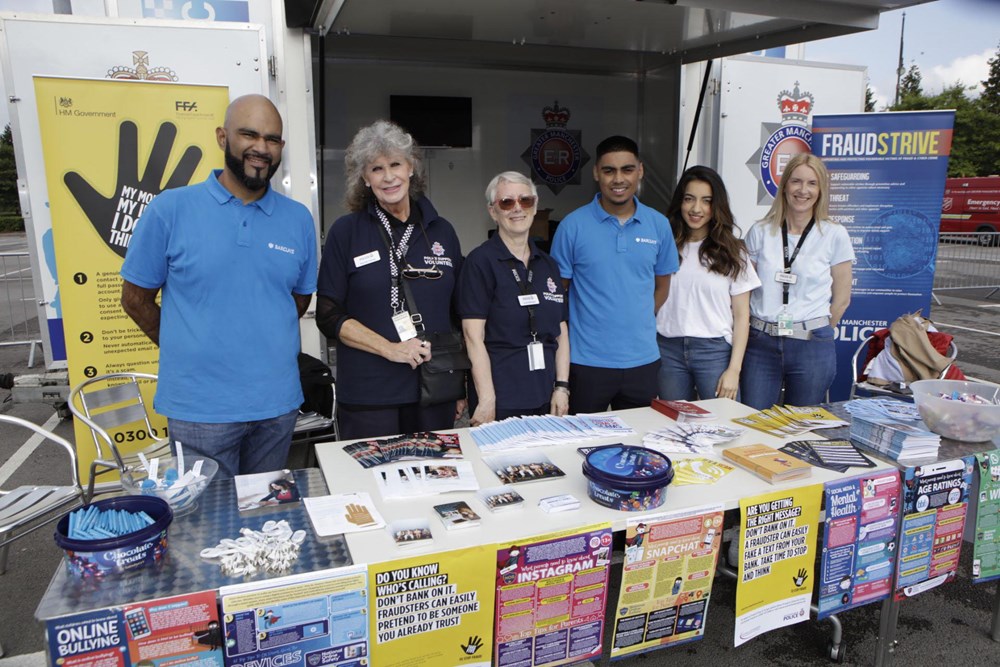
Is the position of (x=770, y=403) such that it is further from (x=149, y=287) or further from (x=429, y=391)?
(x=149, y=287)

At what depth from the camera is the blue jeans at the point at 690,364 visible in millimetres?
2621

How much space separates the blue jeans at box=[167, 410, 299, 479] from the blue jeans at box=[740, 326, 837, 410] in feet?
6.13

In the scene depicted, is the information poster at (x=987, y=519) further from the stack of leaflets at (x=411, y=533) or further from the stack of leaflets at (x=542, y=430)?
the stack of leaflets at (x=411, y=533)

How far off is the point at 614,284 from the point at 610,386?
38cm

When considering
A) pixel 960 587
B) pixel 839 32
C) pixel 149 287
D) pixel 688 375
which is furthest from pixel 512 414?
pixel 839 32

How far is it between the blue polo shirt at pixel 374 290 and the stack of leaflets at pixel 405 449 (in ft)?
0.74

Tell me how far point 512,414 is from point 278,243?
94 centimetres

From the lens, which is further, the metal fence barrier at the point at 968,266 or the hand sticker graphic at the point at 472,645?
the metal fence barrier at the point at 968,266

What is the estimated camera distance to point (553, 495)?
1571 mm

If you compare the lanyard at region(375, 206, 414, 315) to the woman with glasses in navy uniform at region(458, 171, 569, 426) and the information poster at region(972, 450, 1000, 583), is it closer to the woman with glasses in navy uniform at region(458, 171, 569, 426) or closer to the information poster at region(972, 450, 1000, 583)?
the woman with glasses in navy uniform at region(458, 171, 569, 426)

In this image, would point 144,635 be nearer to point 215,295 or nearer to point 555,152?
point 215,295

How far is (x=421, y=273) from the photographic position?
2.07 m

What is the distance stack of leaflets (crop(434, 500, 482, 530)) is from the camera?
4.58 feet

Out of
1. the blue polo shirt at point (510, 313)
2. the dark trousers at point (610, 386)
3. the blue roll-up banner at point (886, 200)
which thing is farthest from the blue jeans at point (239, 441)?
the blue roll-up banner at point (886, 200)
